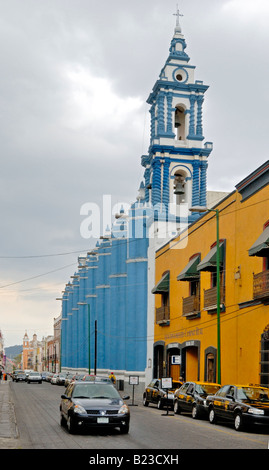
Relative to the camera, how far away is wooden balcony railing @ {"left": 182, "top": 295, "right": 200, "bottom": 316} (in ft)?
118

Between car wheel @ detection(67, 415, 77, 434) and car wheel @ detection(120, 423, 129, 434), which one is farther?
car wheel @ detection(120, 423, 129, 434)

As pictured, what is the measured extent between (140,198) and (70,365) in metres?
36.3

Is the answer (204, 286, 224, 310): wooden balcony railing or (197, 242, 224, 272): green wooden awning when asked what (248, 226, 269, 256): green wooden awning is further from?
(204, 286, 224, 310): wooden balcony railing

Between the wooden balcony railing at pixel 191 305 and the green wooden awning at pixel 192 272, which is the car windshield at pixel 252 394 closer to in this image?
the wooden balcony railing at pixel 191 305

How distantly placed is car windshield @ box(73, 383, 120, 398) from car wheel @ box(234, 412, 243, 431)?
13.3 feet

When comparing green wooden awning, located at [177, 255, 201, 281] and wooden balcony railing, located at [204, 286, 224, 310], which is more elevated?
green wooden awning, located at [177, 255, 201, 281]

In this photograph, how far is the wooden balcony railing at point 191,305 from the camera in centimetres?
3588

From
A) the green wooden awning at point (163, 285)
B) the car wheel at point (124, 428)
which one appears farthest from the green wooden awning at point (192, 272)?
the car wheel at point (124, 428)

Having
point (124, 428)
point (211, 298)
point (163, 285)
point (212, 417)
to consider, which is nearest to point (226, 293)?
point (211, 298)

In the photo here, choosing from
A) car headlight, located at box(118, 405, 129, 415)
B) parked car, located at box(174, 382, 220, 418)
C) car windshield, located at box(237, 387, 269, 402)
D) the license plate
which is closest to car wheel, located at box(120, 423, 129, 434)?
car headlight, located at box(118, 405, 129, 415)

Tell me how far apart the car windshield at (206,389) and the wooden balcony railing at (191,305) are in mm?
10381

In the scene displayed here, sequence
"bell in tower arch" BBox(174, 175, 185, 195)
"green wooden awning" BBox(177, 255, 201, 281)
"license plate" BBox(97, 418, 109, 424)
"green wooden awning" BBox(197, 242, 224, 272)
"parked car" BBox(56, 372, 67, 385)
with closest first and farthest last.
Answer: "license plate" BBox(97, 418, 109, 424) → "green wooden awning" BBox(197, 242, 224, 272) → "green wooden awning" BBox(177, 255, 201, 281) → "bell in tower arch" BBox(174, 175, 185, 195) → "parked car" BBox(56, 372, 67, 385)
